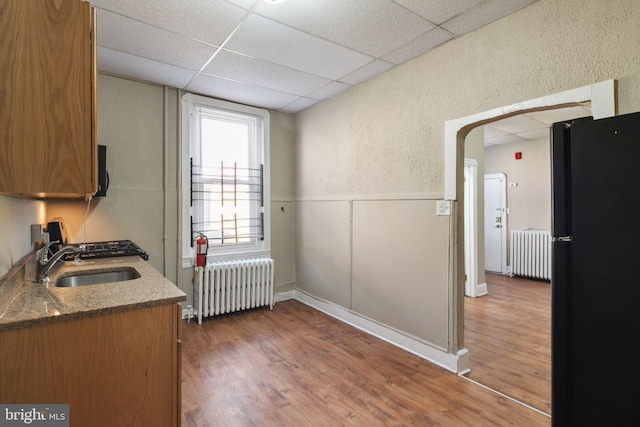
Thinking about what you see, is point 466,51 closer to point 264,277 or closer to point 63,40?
point 63,40

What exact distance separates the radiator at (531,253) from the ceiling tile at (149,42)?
601 cm

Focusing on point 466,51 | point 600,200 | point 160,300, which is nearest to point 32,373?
point 160,300

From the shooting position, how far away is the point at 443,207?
8.73ft

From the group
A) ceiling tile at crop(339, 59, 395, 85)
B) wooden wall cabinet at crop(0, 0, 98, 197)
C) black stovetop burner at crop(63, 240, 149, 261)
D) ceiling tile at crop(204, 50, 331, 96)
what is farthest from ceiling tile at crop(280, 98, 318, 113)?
wooden wall cabinet at crop(0, 0, 98, 197)

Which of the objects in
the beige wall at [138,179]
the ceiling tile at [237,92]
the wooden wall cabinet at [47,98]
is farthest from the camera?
the ceiling tile at [237,92]

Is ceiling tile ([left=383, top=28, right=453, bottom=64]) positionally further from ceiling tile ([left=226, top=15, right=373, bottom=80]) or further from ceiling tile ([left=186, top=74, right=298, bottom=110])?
Result: ceiling tile ([left=186, top=74, right=298, bottom=110])

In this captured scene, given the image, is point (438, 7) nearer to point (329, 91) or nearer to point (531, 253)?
point (329, 91)

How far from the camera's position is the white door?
248 inches

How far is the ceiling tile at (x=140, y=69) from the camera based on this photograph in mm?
2865

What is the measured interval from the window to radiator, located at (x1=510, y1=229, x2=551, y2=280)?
4760 millimetres

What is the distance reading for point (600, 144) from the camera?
1.17 m

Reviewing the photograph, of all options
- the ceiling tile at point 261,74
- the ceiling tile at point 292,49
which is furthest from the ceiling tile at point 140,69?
the ceiling tile at point 292,49

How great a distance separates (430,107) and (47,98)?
2597 millimetres
